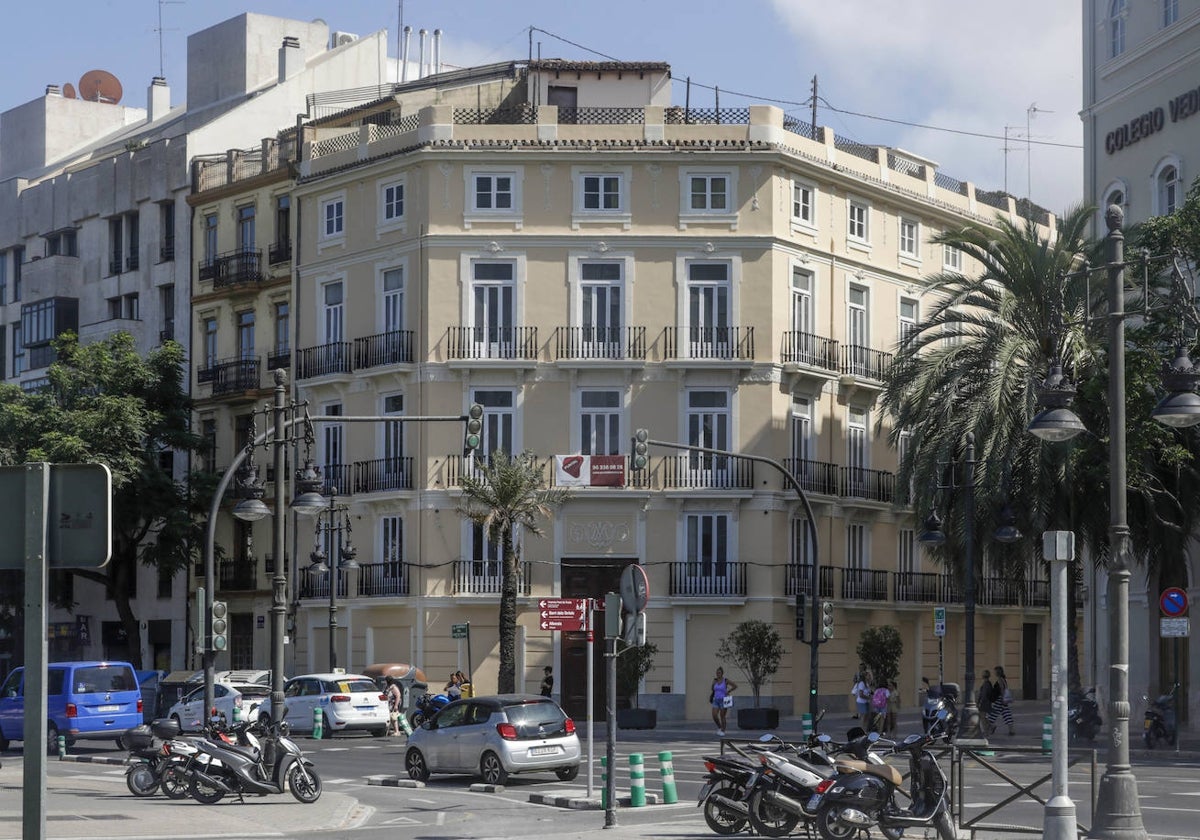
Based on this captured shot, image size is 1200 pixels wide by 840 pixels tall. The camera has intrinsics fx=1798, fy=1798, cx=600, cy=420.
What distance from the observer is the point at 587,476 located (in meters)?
51.8

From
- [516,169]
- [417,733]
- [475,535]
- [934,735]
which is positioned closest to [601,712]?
[475,535]

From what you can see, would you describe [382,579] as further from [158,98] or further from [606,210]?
[158,98]

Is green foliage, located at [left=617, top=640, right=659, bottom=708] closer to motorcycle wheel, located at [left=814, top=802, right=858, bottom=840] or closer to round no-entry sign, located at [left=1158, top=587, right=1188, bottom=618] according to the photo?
round no-entry sign, located at [left=1158, top=587, right=1188, bottom=618]

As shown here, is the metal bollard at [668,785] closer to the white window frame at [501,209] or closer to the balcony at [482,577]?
the balcony at [482,577]

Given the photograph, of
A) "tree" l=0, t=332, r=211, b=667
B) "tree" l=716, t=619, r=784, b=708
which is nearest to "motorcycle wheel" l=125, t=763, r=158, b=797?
"tree" l=716, t=619, r=784, b=708

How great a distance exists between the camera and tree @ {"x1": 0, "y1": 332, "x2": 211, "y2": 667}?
5691 cm

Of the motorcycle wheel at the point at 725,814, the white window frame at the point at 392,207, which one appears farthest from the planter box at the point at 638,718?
the motorcycle wheel at the point at 725,814

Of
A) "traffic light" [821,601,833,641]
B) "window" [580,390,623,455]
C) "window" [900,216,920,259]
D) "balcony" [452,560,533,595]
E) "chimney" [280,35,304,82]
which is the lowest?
"traffic light" [821,601,833,641]

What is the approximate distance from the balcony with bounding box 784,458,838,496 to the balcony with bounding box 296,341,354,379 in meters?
13.7

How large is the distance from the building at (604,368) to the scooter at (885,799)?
31.7 meters

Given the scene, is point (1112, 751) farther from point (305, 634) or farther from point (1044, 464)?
point (305, 634)

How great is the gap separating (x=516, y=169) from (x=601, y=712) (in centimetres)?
1599

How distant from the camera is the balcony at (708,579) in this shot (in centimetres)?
5162

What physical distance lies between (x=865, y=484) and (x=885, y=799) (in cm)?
3717
